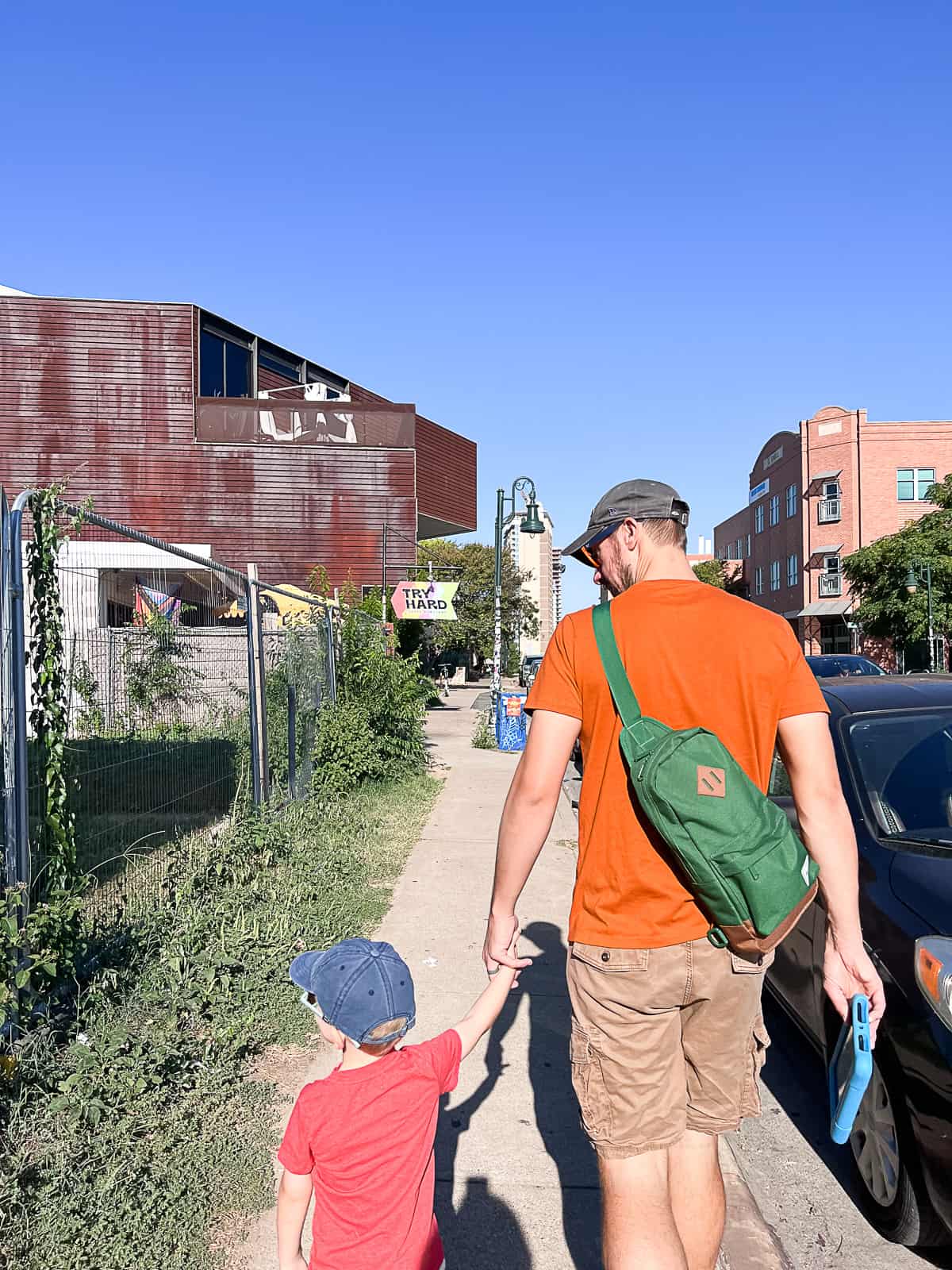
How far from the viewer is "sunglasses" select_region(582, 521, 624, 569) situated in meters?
2.60

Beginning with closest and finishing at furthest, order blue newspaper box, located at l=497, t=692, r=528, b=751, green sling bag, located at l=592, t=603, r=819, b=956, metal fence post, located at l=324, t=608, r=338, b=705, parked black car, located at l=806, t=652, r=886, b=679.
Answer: green sling bag, located at l=592, t=603, r=819, b=956 < metal fence post, located at l=324, t=608, r=338, b=705 < parked black car, located at l=806, t=652, r=886, b=679 < blue newspaper box, located at l=497, t=692, r=528, b=751

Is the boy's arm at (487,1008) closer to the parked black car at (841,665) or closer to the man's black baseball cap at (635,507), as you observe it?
the man's black baseball cap at (635,507)

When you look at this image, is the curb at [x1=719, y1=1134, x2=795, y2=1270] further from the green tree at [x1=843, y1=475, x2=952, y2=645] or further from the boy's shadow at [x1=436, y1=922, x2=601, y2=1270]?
the green tree at [x1=843, y1=475, x2=952, y2=645]

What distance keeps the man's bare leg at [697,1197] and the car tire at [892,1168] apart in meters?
0.79

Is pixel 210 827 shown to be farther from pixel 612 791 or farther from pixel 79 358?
pixel 79 358

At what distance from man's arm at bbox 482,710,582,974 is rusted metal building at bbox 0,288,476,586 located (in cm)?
2688

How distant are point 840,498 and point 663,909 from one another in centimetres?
5448

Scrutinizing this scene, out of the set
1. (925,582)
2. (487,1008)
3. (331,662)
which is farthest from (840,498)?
(487,1008)

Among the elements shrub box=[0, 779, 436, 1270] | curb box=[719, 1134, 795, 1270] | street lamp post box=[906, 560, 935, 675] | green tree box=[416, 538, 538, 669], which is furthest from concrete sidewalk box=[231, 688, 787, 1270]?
green tree box=[416, 538, 538, 669]

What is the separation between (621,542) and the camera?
2.60 meters

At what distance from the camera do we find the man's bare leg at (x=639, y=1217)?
2.24 metres

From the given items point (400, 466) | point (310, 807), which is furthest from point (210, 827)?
point (400, 466)

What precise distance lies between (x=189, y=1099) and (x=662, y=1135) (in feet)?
6.50

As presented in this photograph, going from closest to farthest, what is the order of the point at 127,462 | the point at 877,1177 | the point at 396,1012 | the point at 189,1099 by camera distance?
1. the point at 396,1012
2. the point at 877,1177
3. the point at 189,1099
4. the point at 127,462
